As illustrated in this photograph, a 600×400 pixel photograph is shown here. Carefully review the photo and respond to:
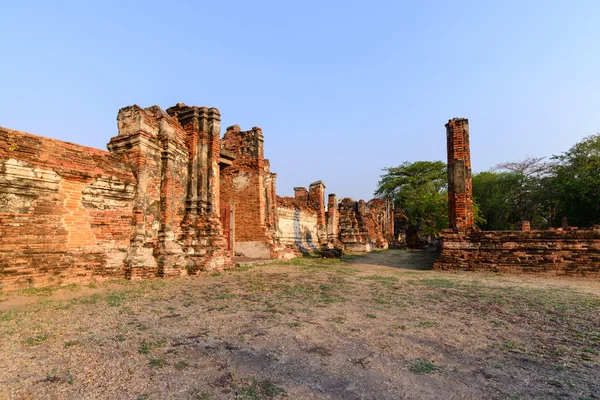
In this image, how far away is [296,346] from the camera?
298 cm

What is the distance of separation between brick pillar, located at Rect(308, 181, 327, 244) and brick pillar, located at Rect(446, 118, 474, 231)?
947 centimetres

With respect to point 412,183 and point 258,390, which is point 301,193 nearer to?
point 258,390

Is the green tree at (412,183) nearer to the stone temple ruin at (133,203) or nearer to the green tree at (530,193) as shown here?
the green tree at (530,193)

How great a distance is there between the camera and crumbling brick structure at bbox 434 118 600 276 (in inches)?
340

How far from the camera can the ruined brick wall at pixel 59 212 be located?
17.3 ft

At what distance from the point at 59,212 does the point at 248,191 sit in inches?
277

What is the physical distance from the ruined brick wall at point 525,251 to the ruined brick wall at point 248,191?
243 inches

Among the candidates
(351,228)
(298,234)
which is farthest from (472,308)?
(351,228)

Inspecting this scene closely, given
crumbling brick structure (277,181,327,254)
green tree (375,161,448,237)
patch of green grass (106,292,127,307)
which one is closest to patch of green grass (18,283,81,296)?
patch of green grass (106,292,127,307)

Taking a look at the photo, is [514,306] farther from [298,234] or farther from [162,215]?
[298,234]

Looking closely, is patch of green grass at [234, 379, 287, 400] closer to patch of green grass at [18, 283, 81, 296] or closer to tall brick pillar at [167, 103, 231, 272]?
patch of green grass at [18, 283, 81, 296]

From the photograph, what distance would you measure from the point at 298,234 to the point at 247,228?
16.5 feet

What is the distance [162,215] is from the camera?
26.0ft

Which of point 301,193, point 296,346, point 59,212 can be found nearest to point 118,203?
point 59,212
